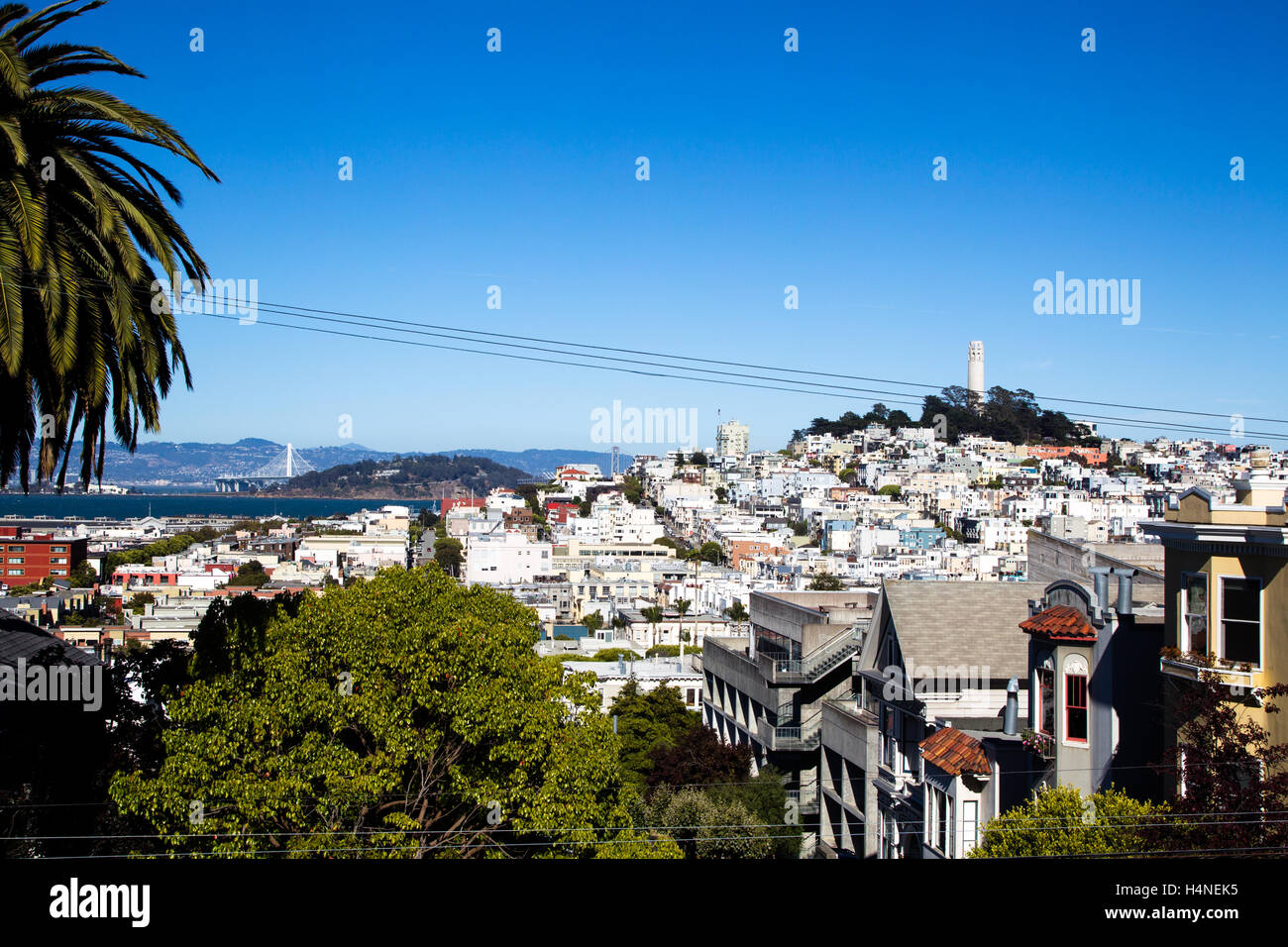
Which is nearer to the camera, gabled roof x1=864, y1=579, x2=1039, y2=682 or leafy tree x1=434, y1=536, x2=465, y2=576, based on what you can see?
gabled roof x1=864, y1=579, x2=1039, y2=682

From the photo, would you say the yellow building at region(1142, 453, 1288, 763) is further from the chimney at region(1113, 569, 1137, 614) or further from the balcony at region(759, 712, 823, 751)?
the balcony at region(759, 712, 823, 751)

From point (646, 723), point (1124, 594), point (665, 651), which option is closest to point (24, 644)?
point (1124, 594)

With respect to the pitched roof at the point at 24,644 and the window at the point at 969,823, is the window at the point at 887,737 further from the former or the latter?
the pitched roof at the point at 24,644

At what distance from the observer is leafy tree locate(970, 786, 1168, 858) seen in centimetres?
958

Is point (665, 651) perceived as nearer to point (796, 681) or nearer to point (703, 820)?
point (796, 681)

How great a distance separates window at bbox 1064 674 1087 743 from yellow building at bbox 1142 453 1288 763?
1496mm

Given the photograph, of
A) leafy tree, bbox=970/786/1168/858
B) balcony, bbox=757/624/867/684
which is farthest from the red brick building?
leafy tree, bbox=970/786/1168/858

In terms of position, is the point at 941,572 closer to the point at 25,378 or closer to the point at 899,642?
the point at 899,642

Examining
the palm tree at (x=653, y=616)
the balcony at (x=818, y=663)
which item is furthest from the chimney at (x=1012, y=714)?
the palm tree at (x=653, y=616)
